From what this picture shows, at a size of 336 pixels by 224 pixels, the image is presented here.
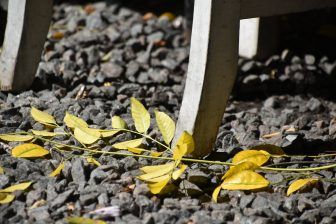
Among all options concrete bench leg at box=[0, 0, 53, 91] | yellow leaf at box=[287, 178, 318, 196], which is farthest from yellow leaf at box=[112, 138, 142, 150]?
concrete bench leg at box=[0, 0, 53, 91]

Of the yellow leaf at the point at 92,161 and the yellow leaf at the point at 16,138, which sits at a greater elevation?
the yellow leaf at the point at 16,138

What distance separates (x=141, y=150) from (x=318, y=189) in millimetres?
441

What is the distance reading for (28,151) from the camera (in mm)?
1545

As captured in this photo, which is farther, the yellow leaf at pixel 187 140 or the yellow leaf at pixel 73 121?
the yellow leaf at pixel 73 121

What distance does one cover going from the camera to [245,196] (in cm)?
143

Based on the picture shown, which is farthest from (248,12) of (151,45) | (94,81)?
(151,45)

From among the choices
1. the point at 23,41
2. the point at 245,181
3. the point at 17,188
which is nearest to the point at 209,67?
the point at 245,181

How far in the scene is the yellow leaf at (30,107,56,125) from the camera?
5.54 feet

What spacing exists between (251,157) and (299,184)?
0.13 m

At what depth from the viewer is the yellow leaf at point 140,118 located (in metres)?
1.62

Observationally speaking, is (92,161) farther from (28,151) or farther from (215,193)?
Answer: (215,193)

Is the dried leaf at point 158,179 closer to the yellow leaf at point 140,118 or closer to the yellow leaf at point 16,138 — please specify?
the yellow leaf at point 140,118

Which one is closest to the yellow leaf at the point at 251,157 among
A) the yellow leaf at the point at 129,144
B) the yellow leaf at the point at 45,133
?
the yellow leaf at the point at 129,144

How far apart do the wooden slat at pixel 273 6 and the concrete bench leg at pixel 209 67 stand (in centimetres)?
6
